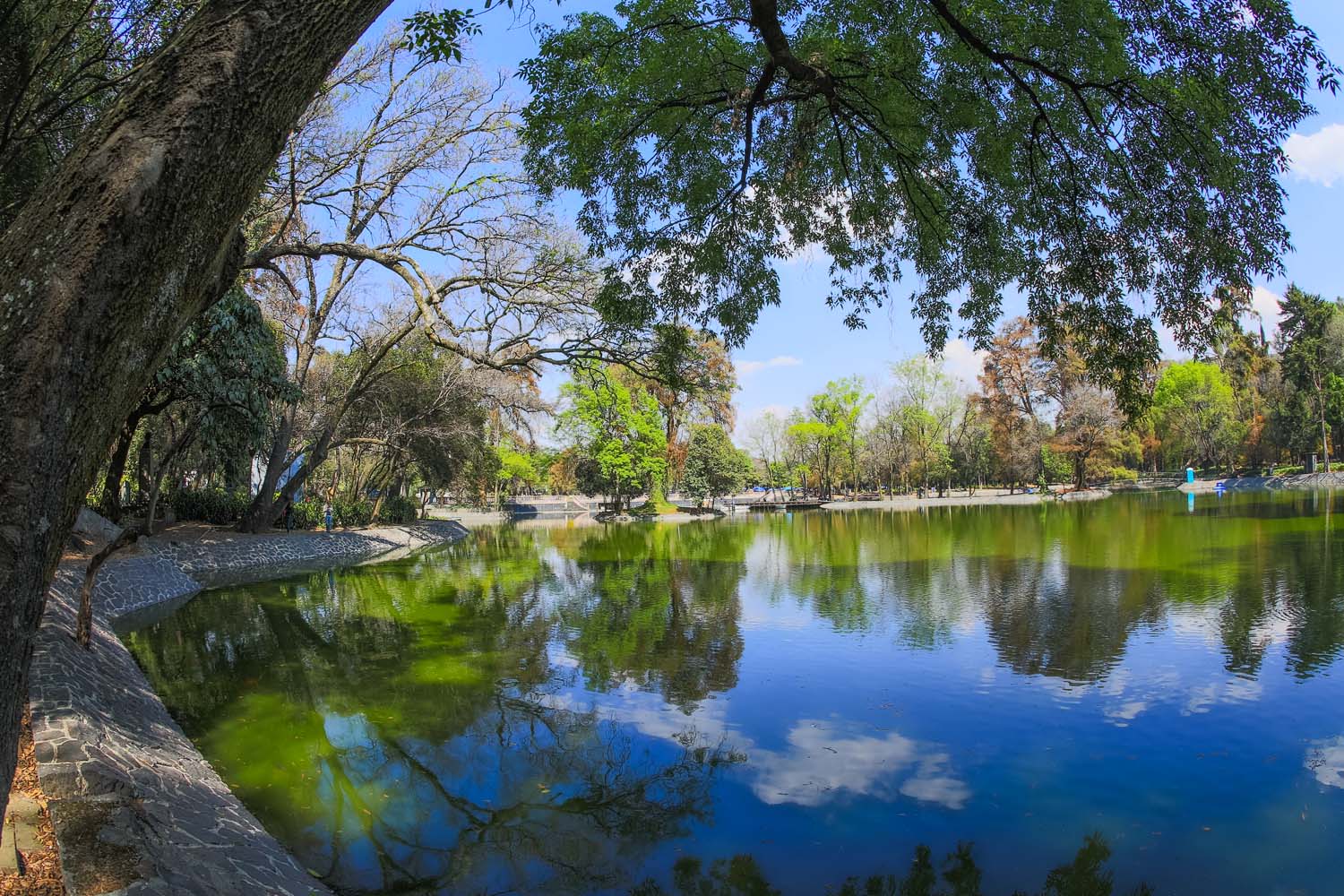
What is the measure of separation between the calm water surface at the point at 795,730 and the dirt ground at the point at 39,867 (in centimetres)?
137

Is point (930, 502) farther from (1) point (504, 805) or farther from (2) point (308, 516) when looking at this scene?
(1) point (504, 805)

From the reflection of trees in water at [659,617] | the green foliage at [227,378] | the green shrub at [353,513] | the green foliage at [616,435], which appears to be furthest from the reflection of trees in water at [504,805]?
the green foliage at [616,435]

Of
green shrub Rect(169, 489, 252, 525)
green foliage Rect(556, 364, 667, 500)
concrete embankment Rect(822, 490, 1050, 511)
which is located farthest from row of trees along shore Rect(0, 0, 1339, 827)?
concrete embankment Rect(822, 490, 1050, 511)

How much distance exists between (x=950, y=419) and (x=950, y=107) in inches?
1908

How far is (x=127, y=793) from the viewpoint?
15.0 ft

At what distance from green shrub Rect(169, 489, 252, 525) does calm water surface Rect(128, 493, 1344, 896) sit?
863 centimetres

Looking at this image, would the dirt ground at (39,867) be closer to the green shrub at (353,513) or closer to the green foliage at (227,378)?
the green foliage at (227,378)

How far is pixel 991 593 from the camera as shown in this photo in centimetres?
1294

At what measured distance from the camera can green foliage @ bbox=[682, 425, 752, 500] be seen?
44.8m

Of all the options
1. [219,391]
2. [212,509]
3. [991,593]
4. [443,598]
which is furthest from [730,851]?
[212,509]

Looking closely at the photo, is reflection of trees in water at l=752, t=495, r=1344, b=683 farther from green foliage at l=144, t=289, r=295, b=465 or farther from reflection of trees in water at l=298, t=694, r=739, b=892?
green foliage at l=144, t=289, r=295, b=465

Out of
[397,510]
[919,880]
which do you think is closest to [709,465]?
[397,510]

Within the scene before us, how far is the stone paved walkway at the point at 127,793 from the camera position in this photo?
3.80m

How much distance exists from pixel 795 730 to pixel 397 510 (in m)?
29.1
